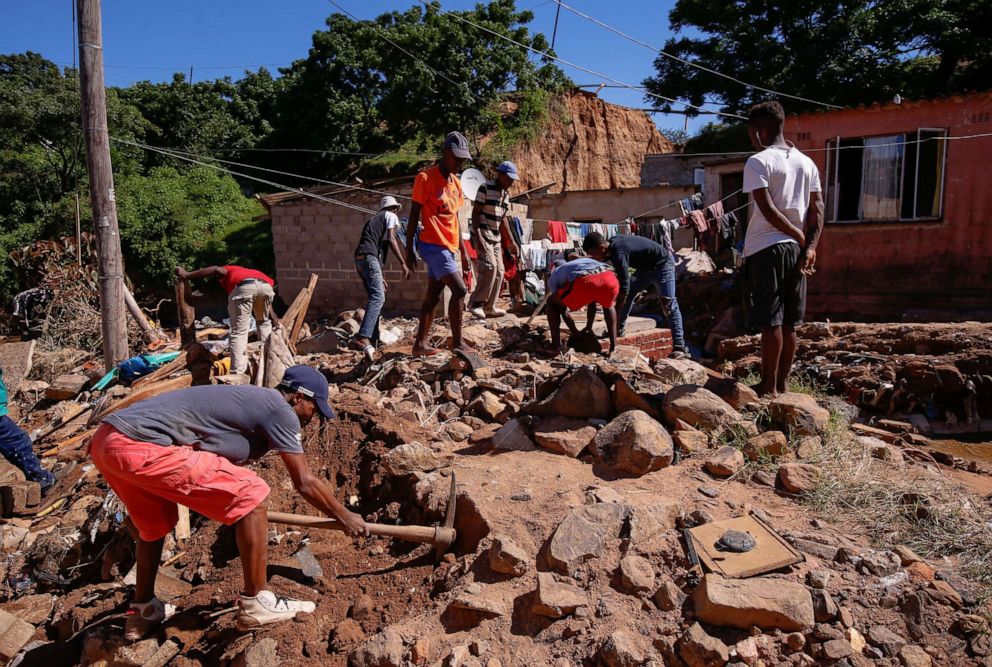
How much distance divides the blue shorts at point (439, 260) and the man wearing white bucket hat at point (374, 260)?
1.08 meters

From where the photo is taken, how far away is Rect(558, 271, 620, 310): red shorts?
5.54m

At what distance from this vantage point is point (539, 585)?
275 centimetres

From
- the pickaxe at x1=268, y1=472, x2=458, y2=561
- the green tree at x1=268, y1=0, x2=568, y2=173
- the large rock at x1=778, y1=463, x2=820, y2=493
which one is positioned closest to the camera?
the pickaxe at x1=268, y1=472, x2=458, y2=561

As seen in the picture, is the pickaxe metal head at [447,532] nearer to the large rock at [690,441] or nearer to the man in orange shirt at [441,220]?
the large rock at [690,441]

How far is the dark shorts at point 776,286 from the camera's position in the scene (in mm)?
3801

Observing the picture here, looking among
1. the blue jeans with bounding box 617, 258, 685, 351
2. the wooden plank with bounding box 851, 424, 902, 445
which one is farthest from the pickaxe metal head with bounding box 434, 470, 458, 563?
the blue jeans with bounding box 617, 258, 685, 351

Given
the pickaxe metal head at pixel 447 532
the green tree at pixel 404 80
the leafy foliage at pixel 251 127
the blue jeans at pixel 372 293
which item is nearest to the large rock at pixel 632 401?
the pickaxe metal head at pixel 447 532

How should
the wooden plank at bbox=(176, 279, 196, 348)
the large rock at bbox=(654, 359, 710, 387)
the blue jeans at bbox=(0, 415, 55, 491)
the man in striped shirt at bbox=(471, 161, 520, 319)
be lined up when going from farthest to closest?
the man in striped shirt at bbox=(471, 161, 520, 319) → the wooden plank at bbox=(176, 279, 196, 348) → the large rock at bbox=(654, 359, 710, 387) → the blue jeans at bbox=(0, 415, 55, 491)

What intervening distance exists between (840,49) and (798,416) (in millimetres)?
17476

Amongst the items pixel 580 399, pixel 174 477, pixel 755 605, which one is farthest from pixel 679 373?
pixel 174 477

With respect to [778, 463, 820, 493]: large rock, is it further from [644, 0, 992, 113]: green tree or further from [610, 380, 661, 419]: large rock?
[644, 0, 992, 113]: green tree

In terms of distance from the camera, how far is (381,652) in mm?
2686

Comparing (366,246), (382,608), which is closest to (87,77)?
(366,246)

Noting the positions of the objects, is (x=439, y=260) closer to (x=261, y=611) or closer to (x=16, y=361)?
(x=261, y=611)
